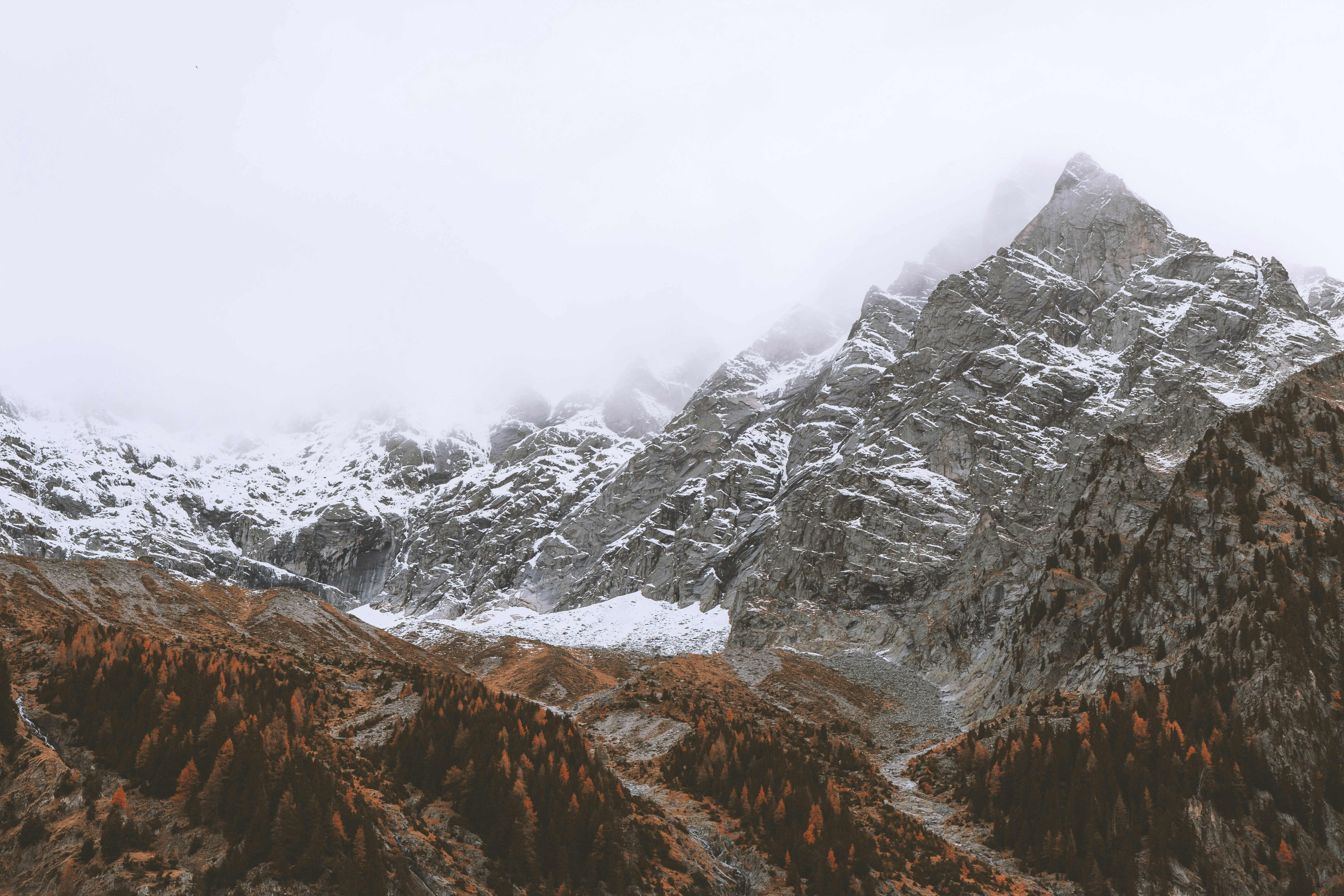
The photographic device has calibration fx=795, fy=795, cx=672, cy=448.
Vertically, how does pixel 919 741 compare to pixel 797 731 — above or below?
below

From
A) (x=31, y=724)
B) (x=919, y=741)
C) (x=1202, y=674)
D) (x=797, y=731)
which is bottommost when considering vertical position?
(x=919, y=741)

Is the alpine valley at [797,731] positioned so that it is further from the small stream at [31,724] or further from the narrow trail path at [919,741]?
the narrow trail path at [919,741]

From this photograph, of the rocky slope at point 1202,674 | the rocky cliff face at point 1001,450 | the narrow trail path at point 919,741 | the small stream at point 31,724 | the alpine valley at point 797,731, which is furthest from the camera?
the rocky cliff face at point 1001,450

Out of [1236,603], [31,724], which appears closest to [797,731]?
[1236,603]

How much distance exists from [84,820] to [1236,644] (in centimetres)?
6990

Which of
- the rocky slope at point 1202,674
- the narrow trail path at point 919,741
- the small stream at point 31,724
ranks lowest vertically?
the narrow trail path at point 919,741

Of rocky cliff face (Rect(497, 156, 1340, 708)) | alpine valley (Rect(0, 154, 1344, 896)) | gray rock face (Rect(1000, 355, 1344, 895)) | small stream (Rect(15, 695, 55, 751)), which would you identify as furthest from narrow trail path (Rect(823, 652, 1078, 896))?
small stream (Rect(15, 695, 55, 751))

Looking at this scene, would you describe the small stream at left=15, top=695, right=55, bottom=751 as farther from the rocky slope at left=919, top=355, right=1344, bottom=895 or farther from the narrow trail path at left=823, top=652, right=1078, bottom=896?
the rocky slope at left=919, top=355, right=1344, bottom=895

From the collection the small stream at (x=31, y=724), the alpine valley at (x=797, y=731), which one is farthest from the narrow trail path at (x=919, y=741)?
the small stream at (x=31, y=724)

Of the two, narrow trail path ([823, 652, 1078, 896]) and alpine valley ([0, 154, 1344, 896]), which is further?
narrow trail path ([823, 652, 1078, 896])

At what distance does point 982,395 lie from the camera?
185000 mm

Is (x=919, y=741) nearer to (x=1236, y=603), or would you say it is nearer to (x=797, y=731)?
(x=797, y=731)

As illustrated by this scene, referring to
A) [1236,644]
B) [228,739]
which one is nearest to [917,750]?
[1236,644]

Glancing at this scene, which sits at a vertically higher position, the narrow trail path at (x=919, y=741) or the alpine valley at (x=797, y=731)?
the alpine valley at (x=797, y=731)
